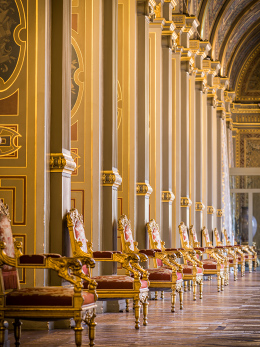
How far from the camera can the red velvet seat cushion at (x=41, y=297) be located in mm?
5340

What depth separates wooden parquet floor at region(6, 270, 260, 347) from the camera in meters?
5.95

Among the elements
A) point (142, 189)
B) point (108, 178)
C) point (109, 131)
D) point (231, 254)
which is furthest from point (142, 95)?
point (231, 254)

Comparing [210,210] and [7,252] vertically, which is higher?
[210,210]

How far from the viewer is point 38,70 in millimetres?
6699

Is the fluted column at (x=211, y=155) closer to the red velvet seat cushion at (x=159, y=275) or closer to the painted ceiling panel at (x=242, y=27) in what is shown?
the painted ceiling panel at (x=242, y=27)

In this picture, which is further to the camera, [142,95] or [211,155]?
[211,155]

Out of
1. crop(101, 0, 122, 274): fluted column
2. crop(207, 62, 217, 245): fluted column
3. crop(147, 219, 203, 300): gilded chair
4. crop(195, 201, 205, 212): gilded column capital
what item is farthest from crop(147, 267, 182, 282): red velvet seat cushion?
crop(207, 62, 217, 245): fluted column

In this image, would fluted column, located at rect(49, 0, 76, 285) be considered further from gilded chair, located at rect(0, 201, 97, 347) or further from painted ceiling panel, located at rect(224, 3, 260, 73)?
painted ceiling panel, located at rect(224, 3, 260, 73)

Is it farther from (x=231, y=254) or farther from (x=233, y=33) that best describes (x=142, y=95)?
(x=233, y=33)

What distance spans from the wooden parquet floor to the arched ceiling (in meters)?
9.35

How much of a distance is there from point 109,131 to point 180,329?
2569mm

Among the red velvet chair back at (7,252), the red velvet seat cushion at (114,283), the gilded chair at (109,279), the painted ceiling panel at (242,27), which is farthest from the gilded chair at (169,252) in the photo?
the painted ceiling panel at (242,27)

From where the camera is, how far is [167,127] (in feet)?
41.3

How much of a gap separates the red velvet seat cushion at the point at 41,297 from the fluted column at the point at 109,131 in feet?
9.82
